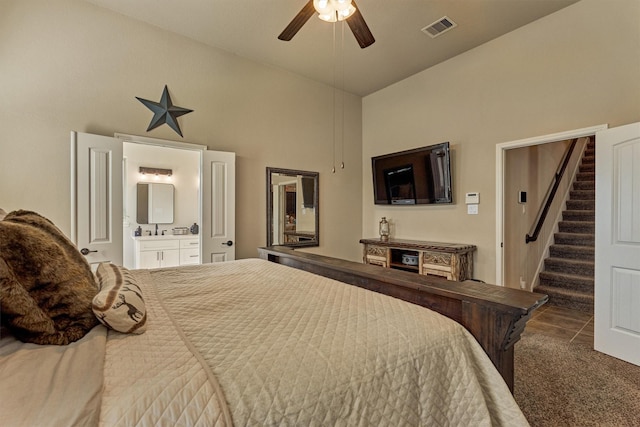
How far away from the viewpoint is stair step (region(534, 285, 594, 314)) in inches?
139

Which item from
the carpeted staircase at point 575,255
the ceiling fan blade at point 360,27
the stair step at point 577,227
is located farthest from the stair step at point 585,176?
the ceiling fan blade at point 360,27

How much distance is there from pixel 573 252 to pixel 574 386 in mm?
3069

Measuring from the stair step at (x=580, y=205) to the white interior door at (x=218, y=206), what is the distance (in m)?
5.47

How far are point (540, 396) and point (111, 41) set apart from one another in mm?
4656

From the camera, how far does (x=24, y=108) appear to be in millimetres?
2488

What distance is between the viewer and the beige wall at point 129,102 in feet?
8.13

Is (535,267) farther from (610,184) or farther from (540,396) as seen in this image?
(540,396)

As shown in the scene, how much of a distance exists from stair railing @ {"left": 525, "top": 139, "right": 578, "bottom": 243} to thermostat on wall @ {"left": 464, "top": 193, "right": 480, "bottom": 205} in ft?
3.91

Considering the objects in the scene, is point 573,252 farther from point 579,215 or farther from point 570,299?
point 570,299

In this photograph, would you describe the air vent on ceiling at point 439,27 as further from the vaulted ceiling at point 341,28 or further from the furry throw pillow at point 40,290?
the furry throw pillow at point 40,290

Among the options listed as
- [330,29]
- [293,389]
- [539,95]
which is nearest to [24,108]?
[330,29]

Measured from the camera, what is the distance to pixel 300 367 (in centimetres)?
81

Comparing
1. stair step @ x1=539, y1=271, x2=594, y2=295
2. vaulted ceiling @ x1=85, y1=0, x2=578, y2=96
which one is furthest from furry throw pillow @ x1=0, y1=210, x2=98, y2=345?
stair step @ x1=539, y1=271, x2=594, y2=295

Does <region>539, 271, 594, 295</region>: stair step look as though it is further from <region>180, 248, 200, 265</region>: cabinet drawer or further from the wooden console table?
<region>180, 248, 200, 265</region>: cabinet drawer
